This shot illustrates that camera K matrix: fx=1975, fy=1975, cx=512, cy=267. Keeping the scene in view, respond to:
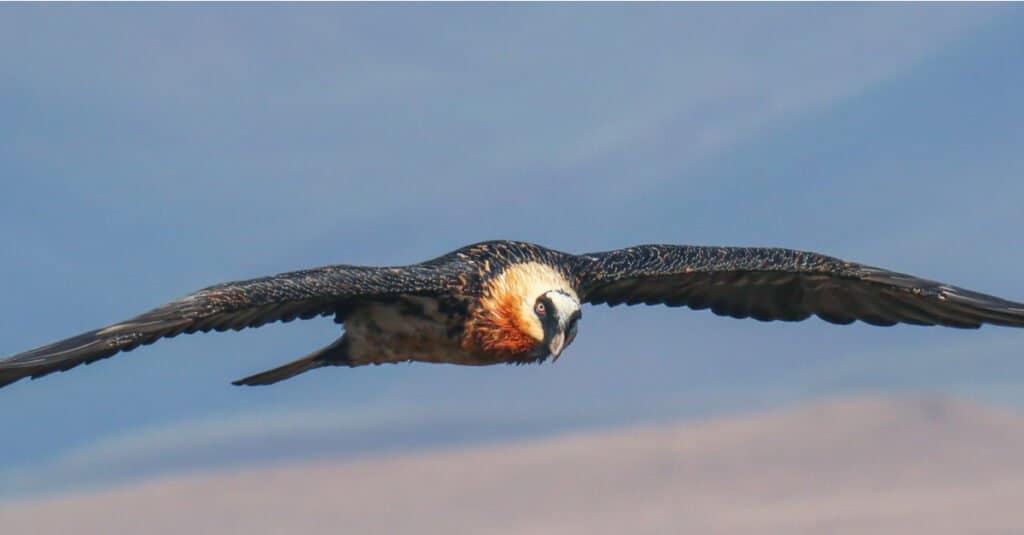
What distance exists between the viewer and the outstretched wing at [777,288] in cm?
2203

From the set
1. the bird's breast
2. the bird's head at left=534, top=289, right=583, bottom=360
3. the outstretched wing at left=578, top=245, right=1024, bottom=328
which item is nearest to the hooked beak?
the bird's head at left=534, top=289, right=583, bottom=360

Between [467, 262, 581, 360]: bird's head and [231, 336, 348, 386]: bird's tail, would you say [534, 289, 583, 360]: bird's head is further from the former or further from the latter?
[231, 336, 348, 386]: bird's tail

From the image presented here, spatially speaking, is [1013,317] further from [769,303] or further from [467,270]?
[467,270]

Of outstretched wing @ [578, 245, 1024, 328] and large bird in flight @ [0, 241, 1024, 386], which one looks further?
outstretched wing @ [578, 245, 1024, 328]

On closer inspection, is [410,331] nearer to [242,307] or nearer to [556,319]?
[556,319]

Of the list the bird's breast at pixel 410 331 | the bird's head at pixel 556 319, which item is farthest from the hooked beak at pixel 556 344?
the bird's breast at pixel 410 331

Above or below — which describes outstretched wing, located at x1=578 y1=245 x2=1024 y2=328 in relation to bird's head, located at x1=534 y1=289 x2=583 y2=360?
above

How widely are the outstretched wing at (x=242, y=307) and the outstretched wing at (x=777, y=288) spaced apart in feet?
8.83

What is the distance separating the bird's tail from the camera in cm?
2133

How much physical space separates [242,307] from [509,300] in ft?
9.86

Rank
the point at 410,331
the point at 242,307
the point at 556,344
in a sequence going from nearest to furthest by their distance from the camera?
the point at 242,307 → the point at 556,344 → the point at 410,331

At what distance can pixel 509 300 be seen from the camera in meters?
20.5

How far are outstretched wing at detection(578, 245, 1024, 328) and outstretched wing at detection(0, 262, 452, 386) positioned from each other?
2.69 meters

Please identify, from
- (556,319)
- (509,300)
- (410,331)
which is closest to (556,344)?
(556,319)
